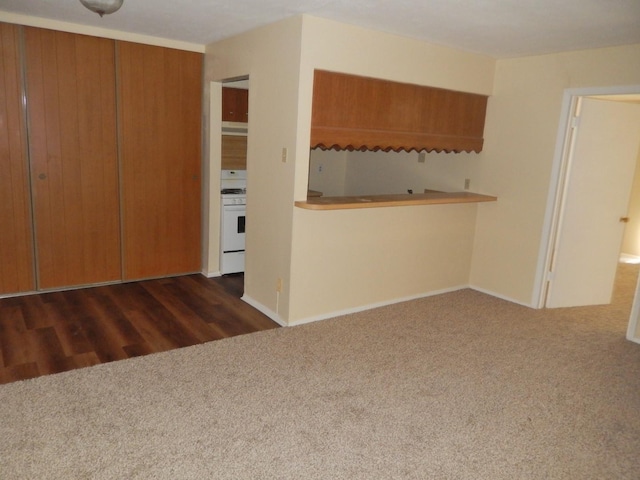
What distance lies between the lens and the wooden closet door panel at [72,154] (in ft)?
13.7

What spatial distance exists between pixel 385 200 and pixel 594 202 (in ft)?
6.89

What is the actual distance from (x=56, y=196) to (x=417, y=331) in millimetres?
3435

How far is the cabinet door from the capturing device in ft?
15.1

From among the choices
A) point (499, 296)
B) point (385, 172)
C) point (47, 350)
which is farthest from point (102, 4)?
point (499, 296)

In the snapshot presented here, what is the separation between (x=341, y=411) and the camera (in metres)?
2.76

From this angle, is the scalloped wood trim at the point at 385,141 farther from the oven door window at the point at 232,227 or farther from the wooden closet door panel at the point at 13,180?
the wooden closet door panel at the point at 13,180

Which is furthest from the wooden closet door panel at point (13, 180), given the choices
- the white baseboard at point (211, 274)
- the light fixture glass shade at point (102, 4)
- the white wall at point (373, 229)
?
the white wall at point (373, 229)

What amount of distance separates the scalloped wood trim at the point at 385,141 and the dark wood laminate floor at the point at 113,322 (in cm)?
159

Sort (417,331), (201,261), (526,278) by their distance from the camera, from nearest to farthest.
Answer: (417,331) → (526,278) → (201,261)

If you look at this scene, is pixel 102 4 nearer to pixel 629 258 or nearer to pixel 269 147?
pixel 269 147

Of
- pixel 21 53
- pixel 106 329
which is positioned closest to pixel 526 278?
pixel 106 329

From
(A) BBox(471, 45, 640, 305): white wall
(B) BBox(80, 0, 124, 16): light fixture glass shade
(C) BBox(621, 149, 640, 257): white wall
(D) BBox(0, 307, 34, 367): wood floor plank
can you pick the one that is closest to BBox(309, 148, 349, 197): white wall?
(A) BBox(471, 45, 640, 305): white wall

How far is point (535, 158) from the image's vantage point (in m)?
4.60

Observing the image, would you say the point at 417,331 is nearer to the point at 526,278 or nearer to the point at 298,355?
the point at 298,355
